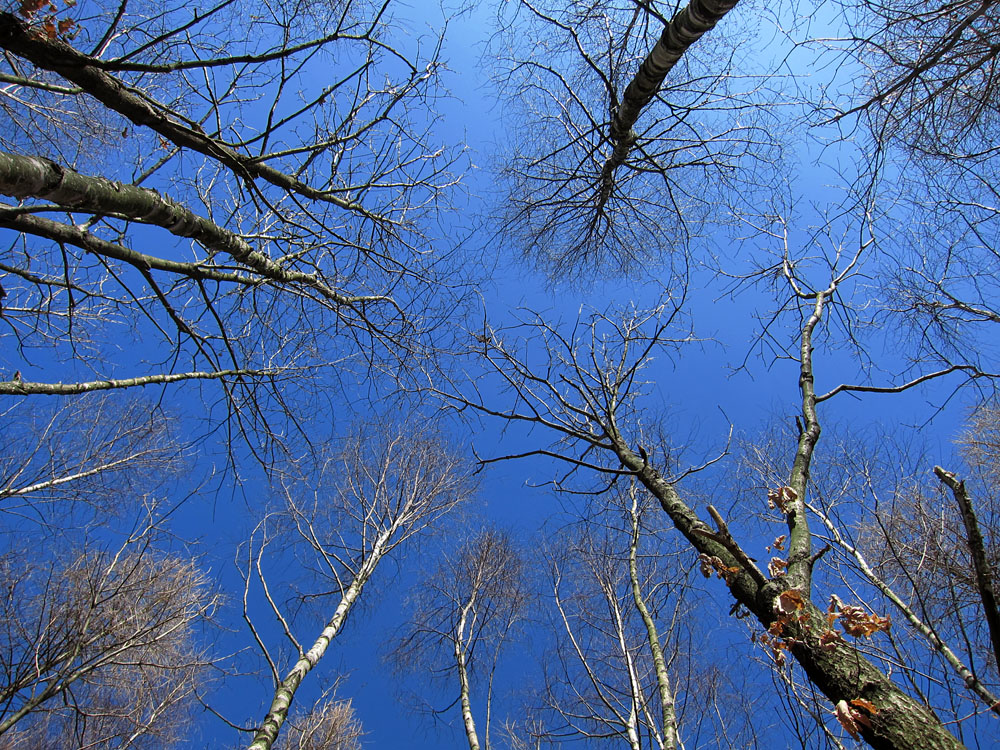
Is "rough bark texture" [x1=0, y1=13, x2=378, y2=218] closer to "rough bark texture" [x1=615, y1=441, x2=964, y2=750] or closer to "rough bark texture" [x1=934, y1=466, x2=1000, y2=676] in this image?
"rough bark texture" [x1=615, y1=441, x2=964, y2=750]

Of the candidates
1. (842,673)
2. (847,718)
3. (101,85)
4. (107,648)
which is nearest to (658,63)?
(101,85)

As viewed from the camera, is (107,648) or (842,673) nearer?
(842,673)

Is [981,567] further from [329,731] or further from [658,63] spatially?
[329,731]

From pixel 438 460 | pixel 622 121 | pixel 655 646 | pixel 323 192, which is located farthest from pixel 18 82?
pixel 438 460

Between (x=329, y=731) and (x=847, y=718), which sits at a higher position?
(x=329, y=731)

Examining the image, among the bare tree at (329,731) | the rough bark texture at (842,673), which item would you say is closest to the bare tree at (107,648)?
the bare tree at (329,731)

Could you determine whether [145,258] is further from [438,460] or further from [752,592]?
[438,460]

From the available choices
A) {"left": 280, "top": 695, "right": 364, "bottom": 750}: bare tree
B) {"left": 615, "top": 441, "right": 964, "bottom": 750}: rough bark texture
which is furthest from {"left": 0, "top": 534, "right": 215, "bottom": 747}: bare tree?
{"left": 615, "top": 441, "right": 964, "bottom": 750}: rough bark texture

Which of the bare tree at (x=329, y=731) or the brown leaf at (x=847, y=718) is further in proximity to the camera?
the bare tree at (x=329, y=731)

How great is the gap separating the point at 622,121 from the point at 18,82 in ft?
13.4

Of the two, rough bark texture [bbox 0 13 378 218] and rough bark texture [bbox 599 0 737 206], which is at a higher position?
rough bark texture [bbox 599 0 737 206]

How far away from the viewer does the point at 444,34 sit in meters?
3.46

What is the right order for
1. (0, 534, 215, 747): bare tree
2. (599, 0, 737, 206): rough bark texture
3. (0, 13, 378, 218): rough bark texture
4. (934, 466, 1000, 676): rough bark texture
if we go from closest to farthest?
(934, 466, 1000, 676): rough bark texture, (0, 13, 378, 218): rough bark texture, (599, 0, 737, 206): rough bark texture, (0, 534, 215, 747): bare tree

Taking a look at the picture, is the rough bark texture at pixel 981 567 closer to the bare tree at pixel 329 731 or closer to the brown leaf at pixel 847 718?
the brown leaf at pixel 847 718
